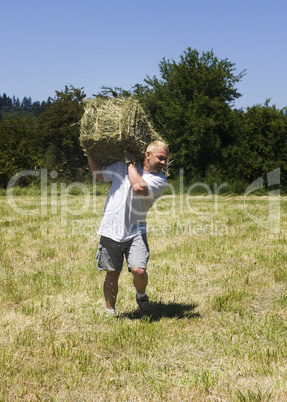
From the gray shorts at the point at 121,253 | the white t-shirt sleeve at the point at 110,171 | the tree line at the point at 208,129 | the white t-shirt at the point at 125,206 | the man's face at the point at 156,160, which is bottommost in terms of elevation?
the gray shorts at the point at 121,253

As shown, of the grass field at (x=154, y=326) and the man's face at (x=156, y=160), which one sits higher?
the man's face at (x=156, y=160)

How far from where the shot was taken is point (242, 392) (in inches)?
126

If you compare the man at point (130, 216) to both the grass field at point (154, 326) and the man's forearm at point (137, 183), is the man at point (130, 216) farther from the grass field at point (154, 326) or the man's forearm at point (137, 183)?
the grass field at point (154, 326)

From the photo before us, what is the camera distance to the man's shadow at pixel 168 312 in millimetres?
4993

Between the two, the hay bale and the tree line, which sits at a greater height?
the tree line

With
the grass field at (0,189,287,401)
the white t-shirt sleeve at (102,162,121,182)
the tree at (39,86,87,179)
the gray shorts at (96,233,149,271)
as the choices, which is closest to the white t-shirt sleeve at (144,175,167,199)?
the white t-shirt sleeve at (102,162,121,182)

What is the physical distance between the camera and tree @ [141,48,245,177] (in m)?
27.8

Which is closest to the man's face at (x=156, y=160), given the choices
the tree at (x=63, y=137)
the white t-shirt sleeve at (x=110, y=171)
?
the white t-shirt sleeve at (x=110, y=171)

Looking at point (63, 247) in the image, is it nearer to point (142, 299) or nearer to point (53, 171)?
point (142, 299)

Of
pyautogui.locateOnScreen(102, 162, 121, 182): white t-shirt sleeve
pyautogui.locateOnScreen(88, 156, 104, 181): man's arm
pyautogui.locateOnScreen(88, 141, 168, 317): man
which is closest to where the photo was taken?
pyautogui.locateOnScreen(88, 141, 168, 317): man

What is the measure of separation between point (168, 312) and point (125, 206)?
137 cm

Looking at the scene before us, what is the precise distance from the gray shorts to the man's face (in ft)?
2.32

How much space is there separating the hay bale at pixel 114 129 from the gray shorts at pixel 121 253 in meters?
0.90

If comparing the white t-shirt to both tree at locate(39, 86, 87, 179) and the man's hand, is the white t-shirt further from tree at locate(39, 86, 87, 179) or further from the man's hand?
tree at locate(39, 86, 87, 179)
